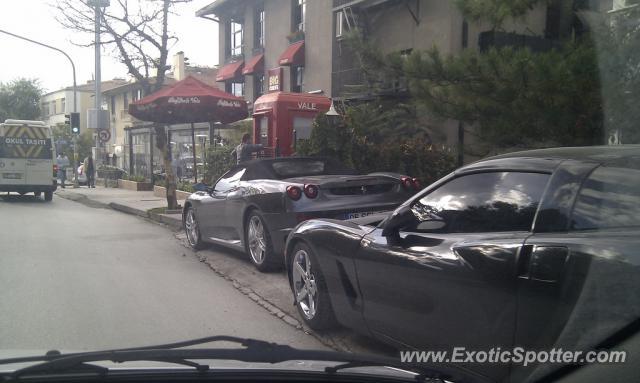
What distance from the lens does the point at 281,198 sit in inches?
284

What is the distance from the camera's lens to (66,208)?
1742cm

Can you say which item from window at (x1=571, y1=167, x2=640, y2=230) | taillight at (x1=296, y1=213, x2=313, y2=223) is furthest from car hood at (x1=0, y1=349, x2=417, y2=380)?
taillight at (x1=296, y1=213, x2=313, y2=223)

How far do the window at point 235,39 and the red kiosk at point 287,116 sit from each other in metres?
12.1

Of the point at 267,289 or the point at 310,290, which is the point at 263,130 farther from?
the point at 310,290

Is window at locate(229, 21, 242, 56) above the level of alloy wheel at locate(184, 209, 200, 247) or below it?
above

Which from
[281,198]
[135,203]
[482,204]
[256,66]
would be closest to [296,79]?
[256,66]

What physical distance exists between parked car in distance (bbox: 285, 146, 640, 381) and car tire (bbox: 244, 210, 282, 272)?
2.75 meters

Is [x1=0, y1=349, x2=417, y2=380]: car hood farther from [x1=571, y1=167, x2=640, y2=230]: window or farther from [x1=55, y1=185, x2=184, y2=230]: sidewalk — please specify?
[x1=55, y1=185, x2=184, y2=230]: sidewalk

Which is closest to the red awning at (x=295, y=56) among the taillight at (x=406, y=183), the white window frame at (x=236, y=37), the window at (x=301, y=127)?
the white window frame at (x=236, y=37)

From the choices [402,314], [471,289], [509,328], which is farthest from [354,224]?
[509,328]

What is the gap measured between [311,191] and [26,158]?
15.0m

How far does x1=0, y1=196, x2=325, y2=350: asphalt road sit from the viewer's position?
17.2 ft

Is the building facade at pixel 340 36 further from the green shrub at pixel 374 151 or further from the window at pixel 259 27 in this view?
the green shrub at pixel 374 151

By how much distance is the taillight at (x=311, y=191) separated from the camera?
7.09 meters
